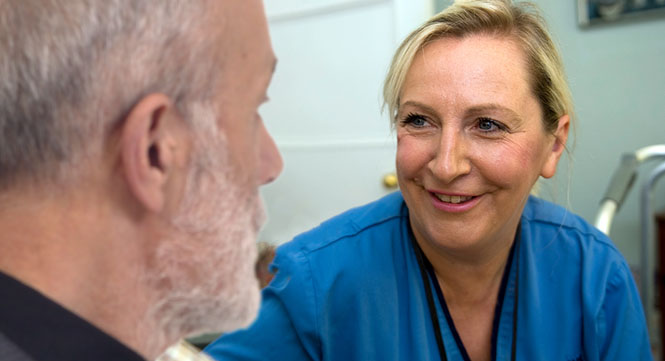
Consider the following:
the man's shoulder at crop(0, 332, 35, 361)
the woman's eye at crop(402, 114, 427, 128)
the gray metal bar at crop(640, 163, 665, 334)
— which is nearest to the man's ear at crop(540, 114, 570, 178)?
the woman's eye at crop(402, 114, 427, 128)

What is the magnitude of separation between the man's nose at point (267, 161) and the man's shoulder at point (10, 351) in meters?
0.29

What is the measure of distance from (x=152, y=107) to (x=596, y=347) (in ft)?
3.39

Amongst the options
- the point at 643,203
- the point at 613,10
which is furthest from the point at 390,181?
the point at 613,10

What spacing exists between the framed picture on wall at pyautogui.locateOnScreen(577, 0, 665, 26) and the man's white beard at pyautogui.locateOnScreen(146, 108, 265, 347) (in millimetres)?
1957

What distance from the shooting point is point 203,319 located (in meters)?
0.63

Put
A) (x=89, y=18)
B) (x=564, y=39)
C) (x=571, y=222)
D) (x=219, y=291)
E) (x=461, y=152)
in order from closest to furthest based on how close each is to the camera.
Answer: (x=89, y=18) < (x=219, y=291) < (x=461, y=152) < (x=571, y=222) < (x=564, y=39)

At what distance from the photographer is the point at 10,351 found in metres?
0.46

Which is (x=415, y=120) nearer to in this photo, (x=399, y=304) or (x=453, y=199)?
(x=453, y=199)

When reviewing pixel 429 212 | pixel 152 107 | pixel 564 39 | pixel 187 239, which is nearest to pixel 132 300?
pixel 187 239

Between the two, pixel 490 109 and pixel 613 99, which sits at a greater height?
pixel 490 109

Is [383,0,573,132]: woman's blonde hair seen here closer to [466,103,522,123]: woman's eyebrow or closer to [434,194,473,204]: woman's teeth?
[466,103,522,123]: woman's eyebrow

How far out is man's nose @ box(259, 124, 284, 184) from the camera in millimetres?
663

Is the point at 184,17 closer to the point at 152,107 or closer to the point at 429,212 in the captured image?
the point at 152,107

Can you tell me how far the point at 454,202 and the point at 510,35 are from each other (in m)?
0.34
